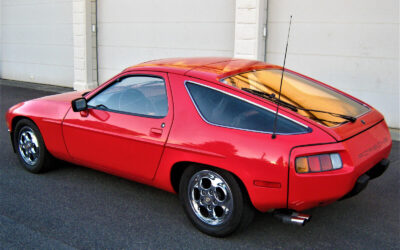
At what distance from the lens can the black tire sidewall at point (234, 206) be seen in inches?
142

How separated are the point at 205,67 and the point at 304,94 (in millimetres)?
960

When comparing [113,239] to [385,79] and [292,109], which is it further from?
[385,79]

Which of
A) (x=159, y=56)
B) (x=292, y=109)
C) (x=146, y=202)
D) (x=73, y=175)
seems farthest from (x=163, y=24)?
(x=292, y=109)

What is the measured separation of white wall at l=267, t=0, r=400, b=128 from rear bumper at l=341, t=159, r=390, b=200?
3936 millimetres

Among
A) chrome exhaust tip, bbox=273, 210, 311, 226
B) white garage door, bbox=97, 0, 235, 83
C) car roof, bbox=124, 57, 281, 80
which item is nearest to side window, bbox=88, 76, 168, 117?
car roof, bbox=124, 57, 281, 80

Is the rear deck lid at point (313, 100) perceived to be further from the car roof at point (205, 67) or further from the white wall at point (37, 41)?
the white wall at point (37, 41)

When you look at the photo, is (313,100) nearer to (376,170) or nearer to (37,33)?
(376,170)

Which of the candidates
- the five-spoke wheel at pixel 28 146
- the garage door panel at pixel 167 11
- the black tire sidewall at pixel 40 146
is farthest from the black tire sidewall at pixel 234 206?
the garage door panel at pixel 167 11

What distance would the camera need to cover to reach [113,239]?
3762 millimetres

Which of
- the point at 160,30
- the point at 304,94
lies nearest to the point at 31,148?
the point at 304,94

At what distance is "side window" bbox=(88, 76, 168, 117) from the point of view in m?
4.21

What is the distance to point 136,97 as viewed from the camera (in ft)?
14.7

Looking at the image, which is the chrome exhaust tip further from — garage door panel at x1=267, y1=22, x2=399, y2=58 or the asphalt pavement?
garage door panel at x1=267, y1=22, x2=399, y2=58

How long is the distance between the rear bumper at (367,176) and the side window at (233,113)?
1.93 feet
